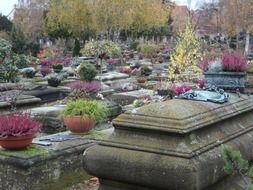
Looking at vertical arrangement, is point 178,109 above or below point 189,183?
above

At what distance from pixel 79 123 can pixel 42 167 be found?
66.5 inches

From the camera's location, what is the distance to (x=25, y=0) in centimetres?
7681

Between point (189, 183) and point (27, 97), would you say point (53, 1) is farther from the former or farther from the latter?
point (189, 183)

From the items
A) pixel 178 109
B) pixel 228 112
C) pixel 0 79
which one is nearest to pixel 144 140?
pixel 178 109

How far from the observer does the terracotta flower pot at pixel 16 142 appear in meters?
7.16

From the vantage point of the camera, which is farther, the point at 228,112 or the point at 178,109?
the point at 228,112

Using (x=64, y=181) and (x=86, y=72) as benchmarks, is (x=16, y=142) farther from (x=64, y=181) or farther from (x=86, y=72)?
(x=86, y=72)

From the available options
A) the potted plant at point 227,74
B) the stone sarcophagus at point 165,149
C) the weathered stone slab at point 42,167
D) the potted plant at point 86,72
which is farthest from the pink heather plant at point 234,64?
the potted plant at point 86,72

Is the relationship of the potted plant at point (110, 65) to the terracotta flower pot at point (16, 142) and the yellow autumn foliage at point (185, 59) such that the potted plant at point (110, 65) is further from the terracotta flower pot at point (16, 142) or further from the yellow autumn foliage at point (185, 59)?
the terracotta flower pot at point (16, 142)

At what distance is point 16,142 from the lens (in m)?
7.21

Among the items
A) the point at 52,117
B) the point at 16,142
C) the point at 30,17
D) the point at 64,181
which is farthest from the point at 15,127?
the point at 30,17

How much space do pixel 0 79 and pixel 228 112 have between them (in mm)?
13084

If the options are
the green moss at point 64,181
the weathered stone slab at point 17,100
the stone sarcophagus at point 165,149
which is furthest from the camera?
the weathered stone slab at point 17,100

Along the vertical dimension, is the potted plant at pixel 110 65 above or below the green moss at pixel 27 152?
below
